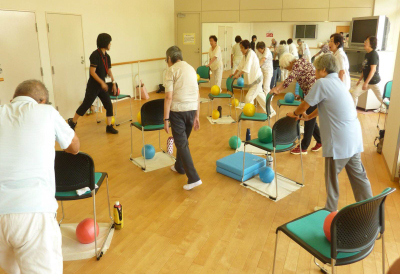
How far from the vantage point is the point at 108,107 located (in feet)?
19.3

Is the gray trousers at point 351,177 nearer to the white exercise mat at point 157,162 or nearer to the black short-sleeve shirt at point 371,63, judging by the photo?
the white exercise mat at point 157,162

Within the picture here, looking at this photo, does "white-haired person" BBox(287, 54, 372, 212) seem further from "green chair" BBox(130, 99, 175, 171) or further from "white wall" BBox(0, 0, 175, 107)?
"white wall" BBox(0, 0, 175, 107)

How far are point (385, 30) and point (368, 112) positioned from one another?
182 centimetres

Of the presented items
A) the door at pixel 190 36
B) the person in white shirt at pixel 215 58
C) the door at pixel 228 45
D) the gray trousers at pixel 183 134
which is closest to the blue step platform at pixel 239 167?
the gray trousers at pixel 183 134

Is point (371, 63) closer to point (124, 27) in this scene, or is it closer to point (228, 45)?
point (228, 45)

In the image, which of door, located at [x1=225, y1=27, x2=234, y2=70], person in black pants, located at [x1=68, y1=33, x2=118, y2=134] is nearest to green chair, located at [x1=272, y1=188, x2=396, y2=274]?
person in black pants, located at [x1=68, y1=33, x2=118, y2=134]

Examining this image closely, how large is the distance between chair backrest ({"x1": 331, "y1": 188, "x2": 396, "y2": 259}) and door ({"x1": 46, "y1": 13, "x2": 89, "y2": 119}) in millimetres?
6223

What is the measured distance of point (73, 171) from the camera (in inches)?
101

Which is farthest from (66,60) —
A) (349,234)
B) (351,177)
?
(349,234)

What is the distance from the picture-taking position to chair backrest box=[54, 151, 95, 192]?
2.52 metres

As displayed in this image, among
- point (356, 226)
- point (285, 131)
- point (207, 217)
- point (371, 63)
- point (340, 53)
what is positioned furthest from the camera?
point (371, 63)

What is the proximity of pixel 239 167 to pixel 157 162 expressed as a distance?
122 centimetres

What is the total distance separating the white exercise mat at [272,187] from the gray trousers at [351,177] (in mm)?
725

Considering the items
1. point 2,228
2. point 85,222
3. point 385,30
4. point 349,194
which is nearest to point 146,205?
point 85,222
